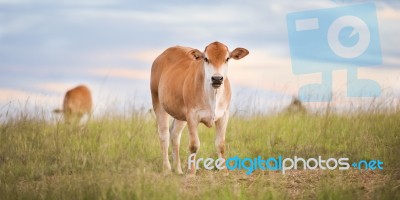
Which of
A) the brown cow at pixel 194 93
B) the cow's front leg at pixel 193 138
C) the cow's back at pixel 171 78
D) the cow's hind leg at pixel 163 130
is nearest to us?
the brown cow at pixel 194 93

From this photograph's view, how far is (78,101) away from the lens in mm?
18797

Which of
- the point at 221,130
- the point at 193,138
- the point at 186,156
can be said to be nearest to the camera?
the point at 193,138

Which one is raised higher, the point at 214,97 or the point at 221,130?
the point at 214,97

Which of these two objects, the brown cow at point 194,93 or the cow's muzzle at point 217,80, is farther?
the brown cow at point 194,93

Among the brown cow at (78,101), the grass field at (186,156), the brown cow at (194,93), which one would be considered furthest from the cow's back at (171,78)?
the brown cow at (78,101)

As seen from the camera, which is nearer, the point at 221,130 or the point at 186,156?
the point at 221,130

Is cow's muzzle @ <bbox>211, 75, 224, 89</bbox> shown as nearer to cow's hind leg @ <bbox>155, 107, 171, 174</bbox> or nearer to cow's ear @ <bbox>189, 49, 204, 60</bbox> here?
cow's ear @ <bbox>189, 49, 204, 60</bbox>

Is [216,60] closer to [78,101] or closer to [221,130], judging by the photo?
[221,130]

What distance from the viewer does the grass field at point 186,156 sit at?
22.6 feet

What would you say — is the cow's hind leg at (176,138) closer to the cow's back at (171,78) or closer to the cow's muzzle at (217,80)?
the cow's back at (171,78)

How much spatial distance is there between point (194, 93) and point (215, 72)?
0.73m

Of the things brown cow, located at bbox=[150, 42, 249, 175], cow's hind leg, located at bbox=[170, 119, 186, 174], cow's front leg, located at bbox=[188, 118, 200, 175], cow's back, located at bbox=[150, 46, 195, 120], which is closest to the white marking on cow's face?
brown cow, located at bbox=[150, 42, 249, 175]

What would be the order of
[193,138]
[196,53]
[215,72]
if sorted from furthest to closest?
[193,138] < [196,53] < [215,72]

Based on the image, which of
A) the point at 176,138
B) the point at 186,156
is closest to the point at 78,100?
the point at 186,156
